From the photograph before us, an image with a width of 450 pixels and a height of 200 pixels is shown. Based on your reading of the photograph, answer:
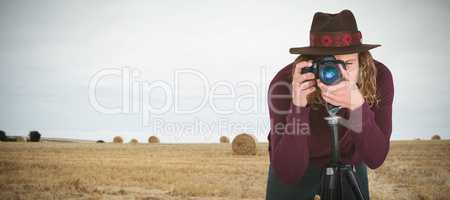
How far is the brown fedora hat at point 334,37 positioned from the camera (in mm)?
2453

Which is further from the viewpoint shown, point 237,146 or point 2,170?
point 237,146

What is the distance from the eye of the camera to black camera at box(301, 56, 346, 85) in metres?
2.22

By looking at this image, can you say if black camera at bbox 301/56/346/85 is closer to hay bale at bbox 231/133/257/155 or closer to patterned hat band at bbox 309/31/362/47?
patterned hat band at bbox 309/31/362/47

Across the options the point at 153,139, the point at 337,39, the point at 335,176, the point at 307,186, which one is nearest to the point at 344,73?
the point at 337,39

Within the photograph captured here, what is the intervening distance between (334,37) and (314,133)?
61 cm

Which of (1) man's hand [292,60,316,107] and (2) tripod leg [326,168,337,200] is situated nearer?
(2) tripod leg [326,168,337,200]

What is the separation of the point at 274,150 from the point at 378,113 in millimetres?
669

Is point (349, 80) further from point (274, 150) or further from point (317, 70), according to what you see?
point (274, 150)

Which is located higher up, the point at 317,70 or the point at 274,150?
the point at 317,70

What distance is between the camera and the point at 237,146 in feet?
60.6

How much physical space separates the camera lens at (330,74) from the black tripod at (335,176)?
15 cm

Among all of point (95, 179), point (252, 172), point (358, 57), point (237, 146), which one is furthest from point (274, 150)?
point (237, 146)

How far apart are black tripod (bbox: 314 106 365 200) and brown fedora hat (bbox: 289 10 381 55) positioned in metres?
0.39

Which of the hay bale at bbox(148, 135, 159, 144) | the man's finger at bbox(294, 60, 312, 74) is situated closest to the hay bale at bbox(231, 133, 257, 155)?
the hay bale at bbox(148, 135, 159, 144)
